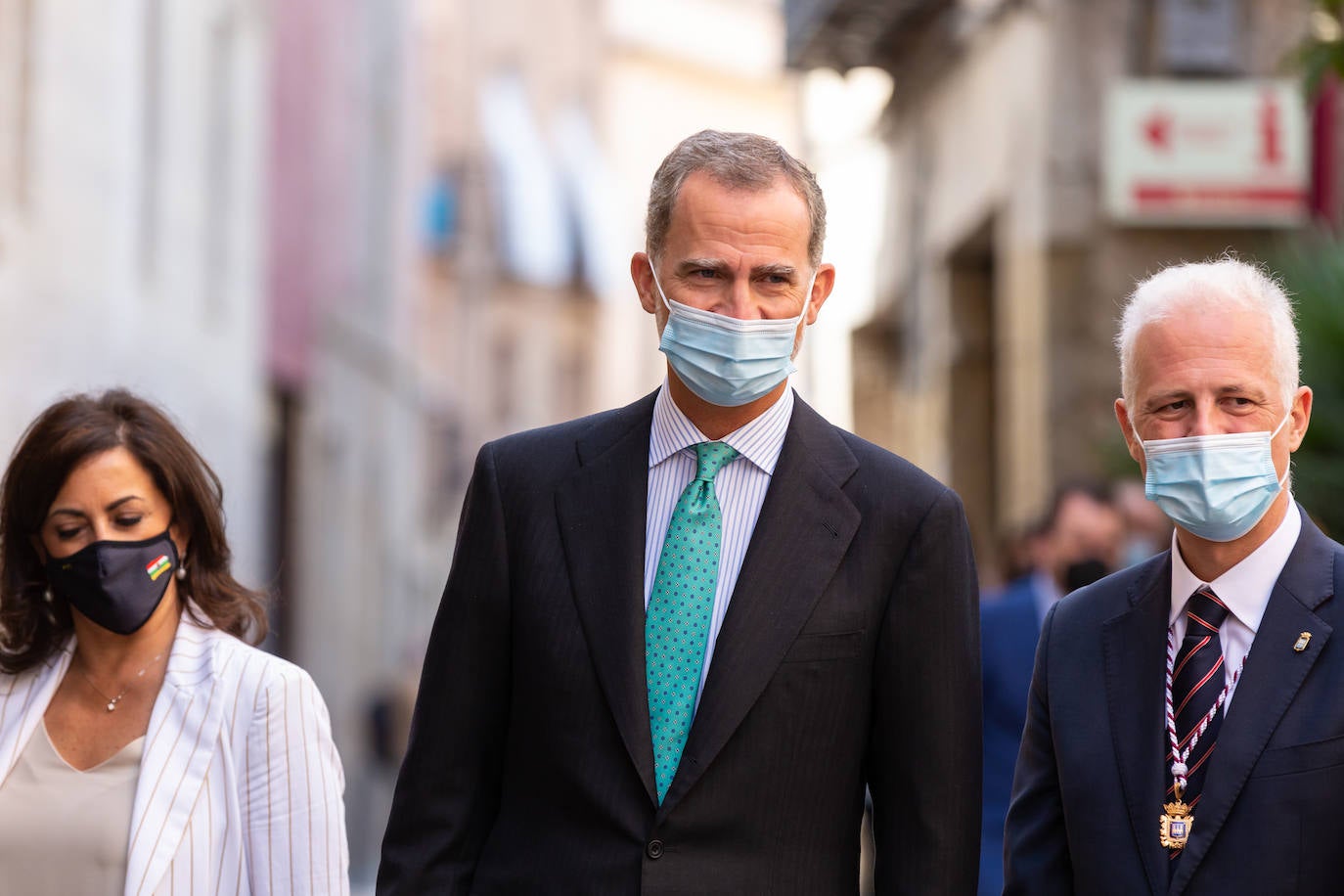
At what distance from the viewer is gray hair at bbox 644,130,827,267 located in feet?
13.9

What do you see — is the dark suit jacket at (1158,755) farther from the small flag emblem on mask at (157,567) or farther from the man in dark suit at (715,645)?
the small flag emblem on mask at (157,567)

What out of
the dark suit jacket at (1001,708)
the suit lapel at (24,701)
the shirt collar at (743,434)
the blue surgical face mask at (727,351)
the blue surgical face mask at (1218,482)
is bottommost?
the dark suit jacket at (1001,708)

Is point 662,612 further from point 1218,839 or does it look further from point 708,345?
point 1218,839

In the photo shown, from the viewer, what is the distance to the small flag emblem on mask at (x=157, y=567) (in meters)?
4.72

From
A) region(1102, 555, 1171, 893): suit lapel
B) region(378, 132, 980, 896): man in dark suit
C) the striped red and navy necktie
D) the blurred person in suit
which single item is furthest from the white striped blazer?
the blurred person in suit

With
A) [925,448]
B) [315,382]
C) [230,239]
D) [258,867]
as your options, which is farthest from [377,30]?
[258,867]

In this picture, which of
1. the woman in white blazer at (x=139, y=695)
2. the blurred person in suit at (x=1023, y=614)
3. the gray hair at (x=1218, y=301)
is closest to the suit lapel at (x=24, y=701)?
the woman in white blazer at (x=139, y=695)

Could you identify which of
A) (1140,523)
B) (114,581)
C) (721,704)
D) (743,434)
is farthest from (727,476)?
(1140,523)

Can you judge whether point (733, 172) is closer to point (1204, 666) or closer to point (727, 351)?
point (727, 351)

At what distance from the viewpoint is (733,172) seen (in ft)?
13.9

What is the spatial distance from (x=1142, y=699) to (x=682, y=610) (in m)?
0.80

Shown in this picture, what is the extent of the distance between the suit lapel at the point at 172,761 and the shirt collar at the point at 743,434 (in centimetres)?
99

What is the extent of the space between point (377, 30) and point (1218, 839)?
3031 cm

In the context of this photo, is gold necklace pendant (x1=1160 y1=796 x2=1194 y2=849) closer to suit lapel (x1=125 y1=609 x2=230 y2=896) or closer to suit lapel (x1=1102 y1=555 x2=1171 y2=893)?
suit lapel (x1=1102 y1=555 x2=1171 y2=893)
